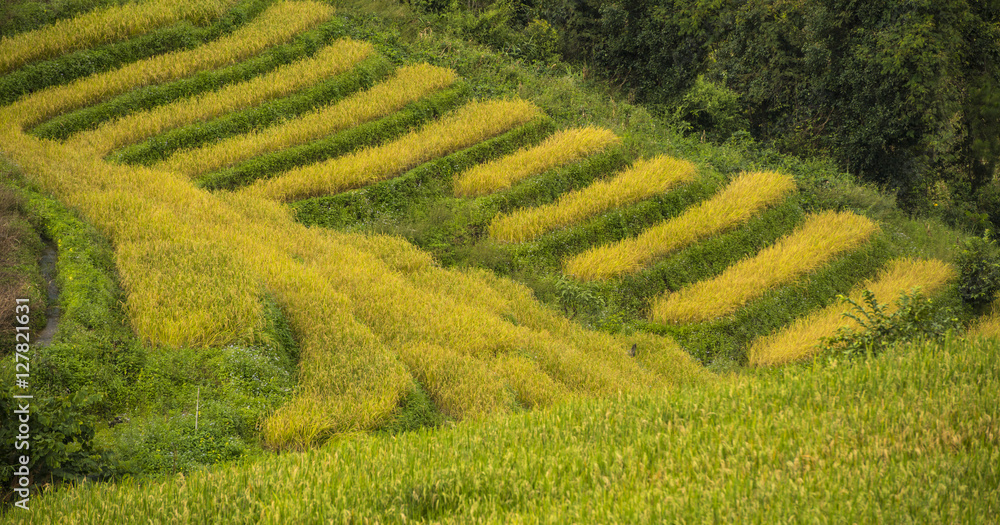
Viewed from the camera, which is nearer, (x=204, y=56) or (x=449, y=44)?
(x=204, y=56)

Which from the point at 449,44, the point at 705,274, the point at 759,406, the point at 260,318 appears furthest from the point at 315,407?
the point at 449,44

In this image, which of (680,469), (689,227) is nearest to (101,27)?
(689,227)

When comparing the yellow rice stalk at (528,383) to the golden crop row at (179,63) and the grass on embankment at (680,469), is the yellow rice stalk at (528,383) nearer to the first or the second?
the grass on embankment at (680,469)

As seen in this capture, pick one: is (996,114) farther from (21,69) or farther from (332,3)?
(21,69)

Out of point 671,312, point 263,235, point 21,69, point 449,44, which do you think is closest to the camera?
point 263,235

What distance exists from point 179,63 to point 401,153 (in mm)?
5746

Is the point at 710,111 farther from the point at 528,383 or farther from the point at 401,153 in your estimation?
the point at 528,383

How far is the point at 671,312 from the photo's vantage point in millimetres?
12164

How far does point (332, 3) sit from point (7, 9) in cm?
817

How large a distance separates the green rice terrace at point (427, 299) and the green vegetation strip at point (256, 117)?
0.08m

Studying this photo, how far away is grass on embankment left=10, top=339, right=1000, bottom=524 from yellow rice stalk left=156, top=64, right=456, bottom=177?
1021 cm

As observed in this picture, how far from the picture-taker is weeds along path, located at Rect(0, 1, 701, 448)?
270 inches

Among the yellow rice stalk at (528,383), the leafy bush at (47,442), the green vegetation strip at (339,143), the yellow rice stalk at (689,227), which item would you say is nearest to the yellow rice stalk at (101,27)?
the green vegetation strip at (339,143)

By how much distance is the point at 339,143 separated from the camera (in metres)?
14.9
